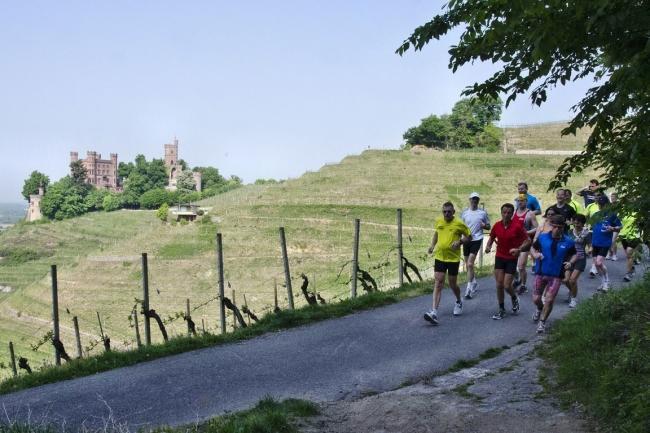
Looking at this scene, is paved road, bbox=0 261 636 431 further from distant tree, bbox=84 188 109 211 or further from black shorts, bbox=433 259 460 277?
distant tree, bbox=84 188 109 211

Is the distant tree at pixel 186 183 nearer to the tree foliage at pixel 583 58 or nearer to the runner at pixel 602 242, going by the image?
the runner at pixel 602 242

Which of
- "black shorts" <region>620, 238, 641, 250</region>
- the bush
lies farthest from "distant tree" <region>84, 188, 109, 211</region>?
"black shorts" <region>620, 238, 641, 250</region>

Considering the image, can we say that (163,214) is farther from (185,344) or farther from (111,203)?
(185,344)

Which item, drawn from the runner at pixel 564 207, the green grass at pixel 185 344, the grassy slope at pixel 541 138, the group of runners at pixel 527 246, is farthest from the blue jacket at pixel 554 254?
the grassy slope at pixel 541 138

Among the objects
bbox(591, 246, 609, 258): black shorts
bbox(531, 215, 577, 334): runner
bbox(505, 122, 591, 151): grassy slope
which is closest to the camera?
bbox(531, 215, 577, 334): runner

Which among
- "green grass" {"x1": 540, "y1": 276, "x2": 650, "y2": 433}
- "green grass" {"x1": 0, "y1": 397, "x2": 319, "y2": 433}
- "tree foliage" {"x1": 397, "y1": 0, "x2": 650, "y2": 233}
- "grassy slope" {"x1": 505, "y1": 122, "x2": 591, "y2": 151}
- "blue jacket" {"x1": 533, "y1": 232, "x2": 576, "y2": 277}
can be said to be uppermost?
"grassy slope" {"x1": 505, "y1": 122, "x2": 591, "y2": 151}

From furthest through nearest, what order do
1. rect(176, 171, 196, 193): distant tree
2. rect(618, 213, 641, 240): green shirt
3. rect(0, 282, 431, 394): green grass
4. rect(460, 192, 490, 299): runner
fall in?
1. rect(176, 171, 196, 193): distant tree
2. rect(460, 192, 490, 299): runner
3. rect(0, 282, 431, 394): green grass
4. rect(618, 213, 641, 240): green shirt

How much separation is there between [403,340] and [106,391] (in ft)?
12.4

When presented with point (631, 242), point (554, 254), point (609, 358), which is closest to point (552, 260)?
point (554, 254)

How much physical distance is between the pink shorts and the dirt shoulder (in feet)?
6.36

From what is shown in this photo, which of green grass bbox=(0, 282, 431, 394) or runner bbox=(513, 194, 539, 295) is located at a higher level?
runner bbox=(513, 194, 539, 295)

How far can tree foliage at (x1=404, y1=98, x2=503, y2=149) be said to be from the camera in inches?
3472

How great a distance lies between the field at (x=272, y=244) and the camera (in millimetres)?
38656

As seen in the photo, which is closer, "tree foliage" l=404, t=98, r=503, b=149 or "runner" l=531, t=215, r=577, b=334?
"runner" l=531, t=215, r=577, b=334
